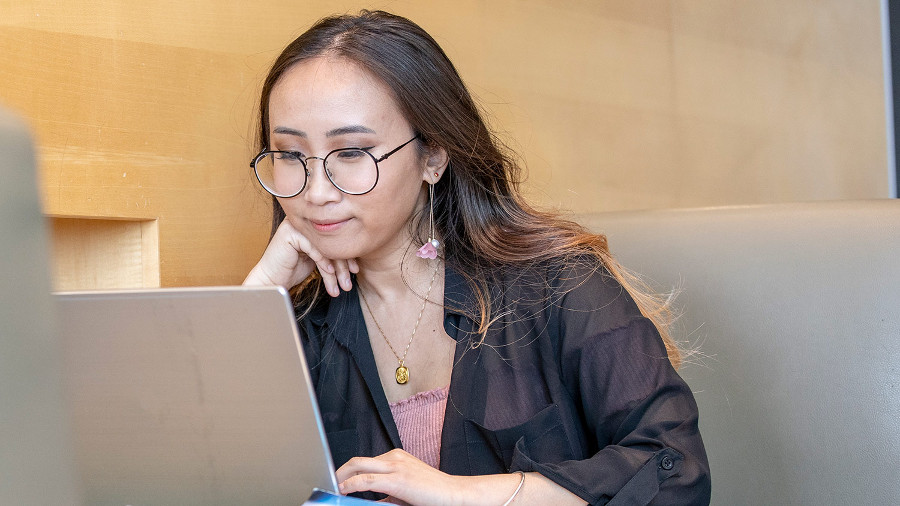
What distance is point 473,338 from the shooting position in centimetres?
113

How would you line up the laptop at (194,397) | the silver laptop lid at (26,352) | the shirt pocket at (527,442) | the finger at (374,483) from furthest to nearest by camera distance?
1. the shirt pocket at (527,442)
2. the finger at (374,483)
3. the laptop at (194,397)
4. the silver laptop lid at (26,352)

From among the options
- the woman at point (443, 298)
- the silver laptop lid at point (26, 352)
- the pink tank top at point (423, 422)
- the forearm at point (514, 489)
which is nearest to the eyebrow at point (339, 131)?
the woman at point (443, 298)

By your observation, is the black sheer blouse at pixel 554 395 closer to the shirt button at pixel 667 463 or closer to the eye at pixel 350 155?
the shirt button at pixel 667 463

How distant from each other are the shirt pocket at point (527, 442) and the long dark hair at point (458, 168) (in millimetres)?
128

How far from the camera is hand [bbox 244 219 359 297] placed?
3.99 ft

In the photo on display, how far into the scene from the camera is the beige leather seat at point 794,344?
107 centimetres

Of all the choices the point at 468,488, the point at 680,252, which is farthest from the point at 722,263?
the point at 468,488

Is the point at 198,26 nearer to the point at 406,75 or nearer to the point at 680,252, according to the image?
the point at 406,75

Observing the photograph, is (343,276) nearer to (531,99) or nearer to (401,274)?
(401,274)

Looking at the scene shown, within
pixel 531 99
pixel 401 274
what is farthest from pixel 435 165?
pixel 531 99

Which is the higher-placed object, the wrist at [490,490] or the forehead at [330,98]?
the forehead at [330,98]

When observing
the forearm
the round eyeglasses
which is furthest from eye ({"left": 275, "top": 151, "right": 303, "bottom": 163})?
the forearm

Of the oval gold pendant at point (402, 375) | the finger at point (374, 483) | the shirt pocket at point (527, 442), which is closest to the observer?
the finger at point (374, 483)

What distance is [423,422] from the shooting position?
1121 millimetres
